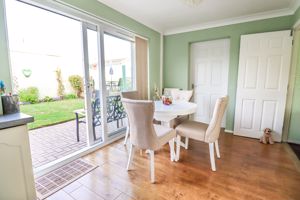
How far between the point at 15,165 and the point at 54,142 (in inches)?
76.9

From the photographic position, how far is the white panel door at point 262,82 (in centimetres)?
268

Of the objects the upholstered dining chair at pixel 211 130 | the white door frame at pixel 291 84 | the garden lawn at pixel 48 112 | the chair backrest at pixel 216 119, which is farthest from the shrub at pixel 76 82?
the white door frame at pixel 291 84

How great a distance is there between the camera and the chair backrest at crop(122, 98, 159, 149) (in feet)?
5.10

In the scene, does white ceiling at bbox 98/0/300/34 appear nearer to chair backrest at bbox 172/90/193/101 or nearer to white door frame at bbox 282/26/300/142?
white door frame at bbox 282/26/300/142

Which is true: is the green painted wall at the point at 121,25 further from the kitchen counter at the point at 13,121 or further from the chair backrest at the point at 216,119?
the chair backrest at the point at 216,119

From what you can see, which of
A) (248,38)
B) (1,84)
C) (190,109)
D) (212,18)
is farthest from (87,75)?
(248,38)

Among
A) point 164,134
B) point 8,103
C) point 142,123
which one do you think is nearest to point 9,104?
point 8,103

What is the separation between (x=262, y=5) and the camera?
8.36 ft

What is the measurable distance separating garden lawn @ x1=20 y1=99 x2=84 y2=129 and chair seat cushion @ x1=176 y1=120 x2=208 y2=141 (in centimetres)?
342

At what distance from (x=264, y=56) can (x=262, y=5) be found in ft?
2.78

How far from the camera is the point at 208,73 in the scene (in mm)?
3588

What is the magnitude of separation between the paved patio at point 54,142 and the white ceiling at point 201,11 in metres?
2.17

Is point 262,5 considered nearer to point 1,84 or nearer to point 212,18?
point 212,18

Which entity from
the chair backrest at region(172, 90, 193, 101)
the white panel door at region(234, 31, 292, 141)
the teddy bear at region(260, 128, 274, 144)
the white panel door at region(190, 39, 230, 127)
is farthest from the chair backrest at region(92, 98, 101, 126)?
the teddy bear at region(260, 128, 274, 144)
